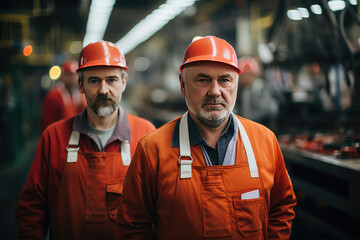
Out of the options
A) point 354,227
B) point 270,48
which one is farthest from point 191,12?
point 354,227

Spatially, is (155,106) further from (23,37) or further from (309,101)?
(309,101)

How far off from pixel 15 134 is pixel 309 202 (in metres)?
6.60

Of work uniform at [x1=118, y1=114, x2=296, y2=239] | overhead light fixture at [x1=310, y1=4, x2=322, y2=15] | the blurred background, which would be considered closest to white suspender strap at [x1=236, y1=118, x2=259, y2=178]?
work uniform at [x1=118, y1=114, x2=296, y2=239]

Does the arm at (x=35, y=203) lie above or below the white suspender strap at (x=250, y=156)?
below

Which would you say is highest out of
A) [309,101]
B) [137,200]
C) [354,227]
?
[309,101]

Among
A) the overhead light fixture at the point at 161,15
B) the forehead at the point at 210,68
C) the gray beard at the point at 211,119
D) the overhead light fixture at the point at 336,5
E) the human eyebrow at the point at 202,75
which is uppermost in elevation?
the overhead light fixture at the point at 161,15

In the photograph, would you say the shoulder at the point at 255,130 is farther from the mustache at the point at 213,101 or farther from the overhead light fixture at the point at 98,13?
the overhead light fixture at the point at 98,13

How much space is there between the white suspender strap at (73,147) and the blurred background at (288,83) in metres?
1.94

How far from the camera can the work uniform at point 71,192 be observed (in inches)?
71.5

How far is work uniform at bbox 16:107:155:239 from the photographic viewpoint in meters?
1.82

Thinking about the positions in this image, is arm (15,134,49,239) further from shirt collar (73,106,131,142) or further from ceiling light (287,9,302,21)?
ceiling light (287,9,302,21)

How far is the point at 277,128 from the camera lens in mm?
4789

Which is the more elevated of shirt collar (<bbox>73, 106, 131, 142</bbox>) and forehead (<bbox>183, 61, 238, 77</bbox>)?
forehead (<bbox>183, 61, 238, 77</bbox>)

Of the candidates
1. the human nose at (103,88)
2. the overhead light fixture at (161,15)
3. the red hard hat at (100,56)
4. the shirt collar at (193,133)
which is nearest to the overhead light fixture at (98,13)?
the overhead light fixture at (161,15)
